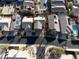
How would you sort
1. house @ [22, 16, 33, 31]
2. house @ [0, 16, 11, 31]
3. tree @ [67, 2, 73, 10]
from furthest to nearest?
tree @ [67, 2, 73, 10]
house @ [0, 16, 11, 31]
house @ [22, 16, 33, 31]

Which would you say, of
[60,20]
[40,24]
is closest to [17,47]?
[40,24]

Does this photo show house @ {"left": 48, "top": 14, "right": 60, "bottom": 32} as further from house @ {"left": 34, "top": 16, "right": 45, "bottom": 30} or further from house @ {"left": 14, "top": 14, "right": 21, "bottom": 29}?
house @ {"left": 14, "top": 14, "right": 21, "bottom": 29}

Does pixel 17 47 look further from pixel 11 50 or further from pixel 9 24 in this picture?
pixel 9 24

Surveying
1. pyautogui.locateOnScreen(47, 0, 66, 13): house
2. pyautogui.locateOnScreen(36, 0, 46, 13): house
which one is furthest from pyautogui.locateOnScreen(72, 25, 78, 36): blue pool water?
pyautogui.locateOnScreen(36, 0, 46, 13): house

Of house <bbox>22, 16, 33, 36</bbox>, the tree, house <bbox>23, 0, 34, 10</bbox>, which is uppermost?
house <bbox>23, 0, 34, 10</bbox>

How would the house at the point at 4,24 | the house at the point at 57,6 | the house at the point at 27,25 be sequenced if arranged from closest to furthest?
1. the house at the point at 27,25
2. the house at the point at 4,24
3. the house at the point at 57,6

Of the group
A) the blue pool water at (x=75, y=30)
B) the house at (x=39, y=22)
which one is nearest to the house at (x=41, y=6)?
the house at (x=39, y=22)

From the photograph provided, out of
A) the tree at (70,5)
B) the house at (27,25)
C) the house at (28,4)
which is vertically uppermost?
the house at (28,4)

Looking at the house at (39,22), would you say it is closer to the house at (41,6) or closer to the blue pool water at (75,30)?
the house at (41,6)
